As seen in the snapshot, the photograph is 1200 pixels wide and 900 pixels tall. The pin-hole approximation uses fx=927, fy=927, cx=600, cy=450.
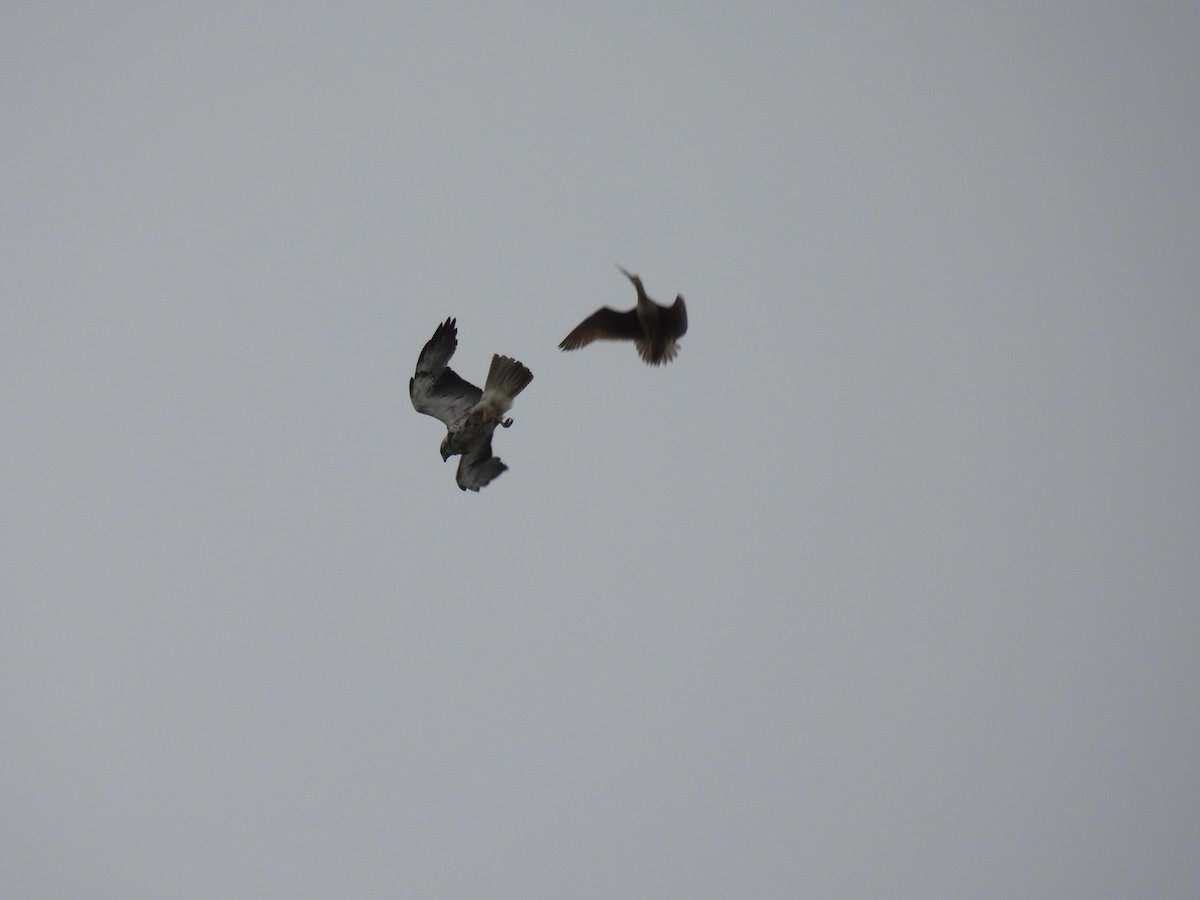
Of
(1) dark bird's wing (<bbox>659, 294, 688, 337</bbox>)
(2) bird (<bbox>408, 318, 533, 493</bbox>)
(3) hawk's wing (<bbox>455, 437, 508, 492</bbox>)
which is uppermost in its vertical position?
(1) dark bird's wing (<bbox>659, 294, 688, 337</bbox>)

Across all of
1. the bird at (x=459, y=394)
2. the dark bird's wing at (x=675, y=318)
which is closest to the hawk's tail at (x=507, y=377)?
the bird at (x=459, y=394)

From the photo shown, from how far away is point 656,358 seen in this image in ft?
48.1

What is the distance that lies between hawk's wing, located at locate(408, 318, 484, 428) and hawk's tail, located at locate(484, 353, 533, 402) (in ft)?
1.06

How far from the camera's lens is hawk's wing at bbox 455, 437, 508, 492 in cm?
1398

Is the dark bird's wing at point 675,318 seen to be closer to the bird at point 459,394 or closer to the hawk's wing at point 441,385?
the bird at point 459,394

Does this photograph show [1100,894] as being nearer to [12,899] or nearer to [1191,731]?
[1191,731]

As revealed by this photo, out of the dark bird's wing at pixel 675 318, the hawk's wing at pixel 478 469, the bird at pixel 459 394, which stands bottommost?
the hawk's wing at pixel 478 469

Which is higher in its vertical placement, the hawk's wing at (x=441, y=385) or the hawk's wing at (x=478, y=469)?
the hawk's wing at (x=441, y=385)

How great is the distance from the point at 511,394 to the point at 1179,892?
129370mm

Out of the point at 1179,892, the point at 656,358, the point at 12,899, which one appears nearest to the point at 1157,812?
the point at 1179,892

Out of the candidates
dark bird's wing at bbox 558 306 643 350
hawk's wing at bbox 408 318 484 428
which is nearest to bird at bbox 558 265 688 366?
dark bird's wing at bbox 558 306 643 350

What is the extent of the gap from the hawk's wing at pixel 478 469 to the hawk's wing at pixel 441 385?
0.64 meters

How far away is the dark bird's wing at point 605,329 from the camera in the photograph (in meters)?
14.7

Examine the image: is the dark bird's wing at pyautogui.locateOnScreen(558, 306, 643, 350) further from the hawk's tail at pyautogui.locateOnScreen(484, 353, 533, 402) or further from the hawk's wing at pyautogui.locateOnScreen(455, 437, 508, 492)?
the hawk's wing at pyautogui.locateOnScreen(455, 437, 508, 492)
